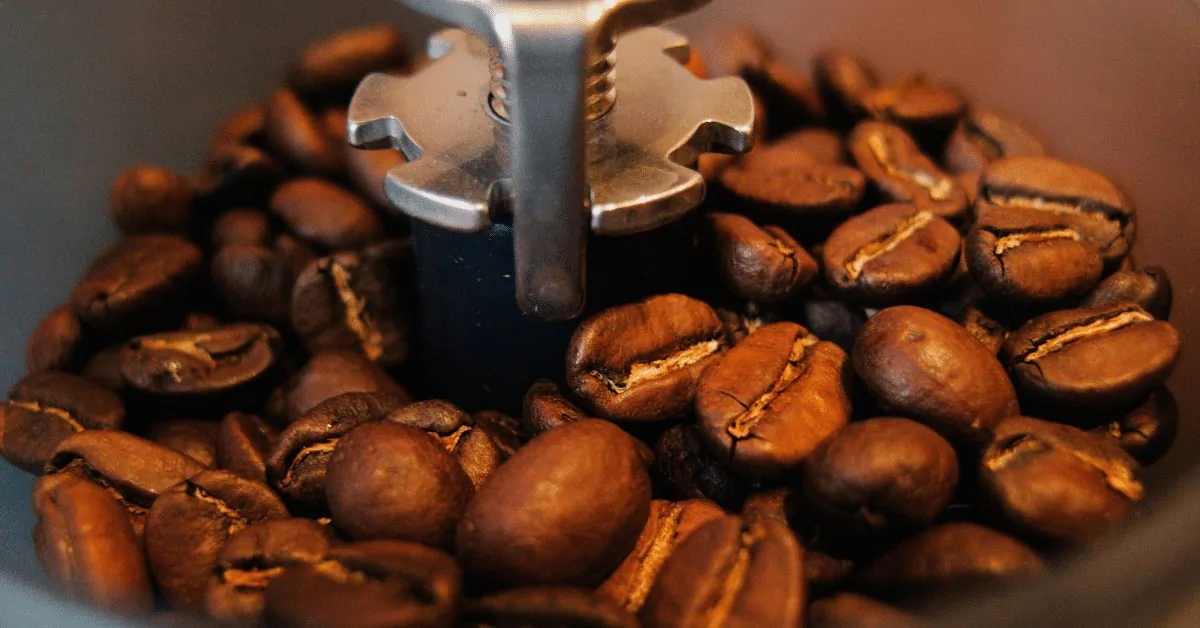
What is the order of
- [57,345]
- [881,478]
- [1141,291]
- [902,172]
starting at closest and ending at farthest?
[881,478] → [1141,291] → [57,345] → [902,172]

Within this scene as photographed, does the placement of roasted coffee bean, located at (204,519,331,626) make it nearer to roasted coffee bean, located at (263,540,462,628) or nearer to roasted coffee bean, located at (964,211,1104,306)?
roasted coffee bean, located at (263,540,462,628)

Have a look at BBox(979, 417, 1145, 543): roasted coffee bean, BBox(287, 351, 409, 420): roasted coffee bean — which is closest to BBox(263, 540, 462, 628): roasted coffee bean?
BBox(287, 351, 409, 420): roasted coffee bean

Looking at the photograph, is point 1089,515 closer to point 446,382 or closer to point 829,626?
point 829,626

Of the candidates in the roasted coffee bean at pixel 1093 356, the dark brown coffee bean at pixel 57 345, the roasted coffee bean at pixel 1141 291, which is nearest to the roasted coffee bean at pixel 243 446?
the dark brown coffee bean at pixel 57 345

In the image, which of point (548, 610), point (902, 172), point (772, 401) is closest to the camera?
point (548, 610)

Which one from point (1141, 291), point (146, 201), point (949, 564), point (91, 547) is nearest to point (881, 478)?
point (949, 564)

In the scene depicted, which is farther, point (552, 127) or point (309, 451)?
point (309, 451)

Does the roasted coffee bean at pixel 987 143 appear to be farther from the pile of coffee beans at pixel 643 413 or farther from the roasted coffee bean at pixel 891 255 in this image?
the roasted coffee bean at pixel 891 255

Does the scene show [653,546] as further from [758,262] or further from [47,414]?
[47,414]
